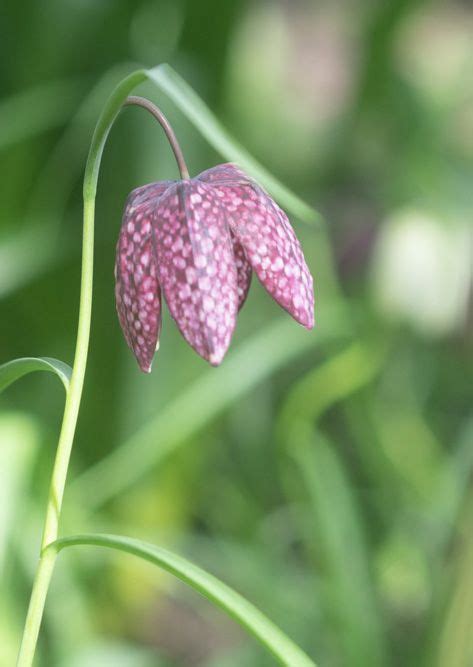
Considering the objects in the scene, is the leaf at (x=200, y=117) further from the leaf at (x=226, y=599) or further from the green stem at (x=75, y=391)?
the leaf at (x=226, y=599)

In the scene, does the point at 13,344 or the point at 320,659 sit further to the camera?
the point at 13,344

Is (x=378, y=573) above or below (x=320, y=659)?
above

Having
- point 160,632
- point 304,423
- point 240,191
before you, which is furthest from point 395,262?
point 240,191

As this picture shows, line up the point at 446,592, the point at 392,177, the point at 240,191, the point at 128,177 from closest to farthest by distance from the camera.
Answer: the point at 240,191 < the point at 446,592 < the point at 128,177 < the point at 392,177

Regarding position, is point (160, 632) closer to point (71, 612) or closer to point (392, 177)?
point (71, 612)

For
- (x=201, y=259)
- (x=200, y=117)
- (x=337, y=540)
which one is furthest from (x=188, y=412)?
(x=201, y=259)

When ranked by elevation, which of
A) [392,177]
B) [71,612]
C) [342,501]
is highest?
[392,177]

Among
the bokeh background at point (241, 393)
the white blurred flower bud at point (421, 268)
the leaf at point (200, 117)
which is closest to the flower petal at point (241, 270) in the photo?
the leaf at point (200, 117)

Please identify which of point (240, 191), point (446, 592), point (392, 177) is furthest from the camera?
point (392, 177)
